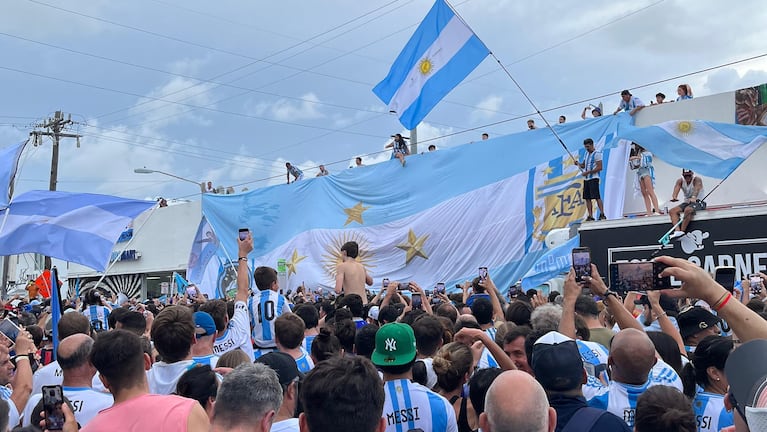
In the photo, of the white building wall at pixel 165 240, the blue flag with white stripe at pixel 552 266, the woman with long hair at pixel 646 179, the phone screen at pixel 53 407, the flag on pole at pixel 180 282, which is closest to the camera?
the phone screen at pixel 53 407

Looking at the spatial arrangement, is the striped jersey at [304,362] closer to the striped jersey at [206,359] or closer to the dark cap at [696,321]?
the striped jersey at [206,359]

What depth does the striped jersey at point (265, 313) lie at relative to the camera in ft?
22.5

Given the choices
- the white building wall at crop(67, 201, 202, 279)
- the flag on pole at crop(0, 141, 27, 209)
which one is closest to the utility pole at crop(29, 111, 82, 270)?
the white building wall at crop(67, 201, 202, 279)

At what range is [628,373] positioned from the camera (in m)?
3.66

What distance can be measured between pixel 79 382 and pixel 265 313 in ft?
9.23

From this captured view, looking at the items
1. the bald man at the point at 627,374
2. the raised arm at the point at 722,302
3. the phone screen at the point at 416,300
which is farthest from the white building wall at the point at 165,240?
the raised arm at the point at 722,302

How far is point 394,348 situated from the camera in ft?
13.1

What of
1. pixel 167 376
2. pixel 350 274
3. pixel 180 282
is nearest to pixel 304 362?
pixel 167 376

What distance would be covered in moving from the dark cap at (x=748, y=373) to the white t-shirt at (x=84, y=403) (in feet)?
11.1

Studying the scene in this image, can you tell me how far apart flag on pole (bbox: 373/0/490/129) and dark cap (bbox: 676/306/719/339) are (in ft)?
28.7

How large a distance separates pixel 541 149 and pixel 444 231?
334 centimetres

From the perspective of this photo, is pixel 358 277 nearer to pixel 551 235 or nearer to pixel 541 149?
pixel 551 235

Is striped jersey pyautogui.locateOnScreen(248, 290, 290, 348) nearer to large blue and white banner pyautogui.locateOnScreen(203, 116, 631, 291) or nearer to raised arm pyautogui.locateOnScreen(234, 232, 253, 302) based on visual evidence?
raised arm pyautogui.locateOnScreen(234, 232, 253, 302)

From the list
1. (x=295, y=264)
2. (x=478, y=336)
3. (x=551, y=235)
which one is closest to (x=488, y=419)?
(x=478, y=336)
